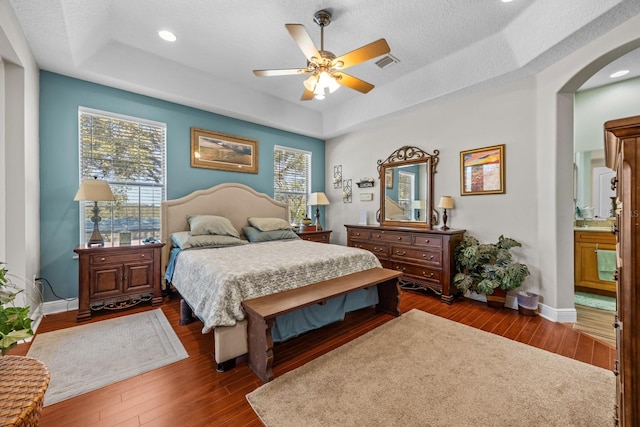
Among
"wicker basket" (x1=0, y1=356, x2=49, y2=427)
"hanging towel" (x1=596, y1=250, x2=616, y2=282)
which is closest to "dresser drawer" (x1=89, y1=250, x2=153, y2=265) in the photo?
"wicker basket" (x1=0, y1=356, x2=49, y2=427)

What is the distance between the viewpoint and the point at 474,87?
3.45 meters

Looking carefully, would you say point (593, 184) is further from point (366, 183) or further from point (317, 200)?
point (317, 200)

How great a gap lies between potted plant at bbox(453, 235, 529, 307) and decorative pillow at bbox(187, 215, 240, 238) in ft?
10.4

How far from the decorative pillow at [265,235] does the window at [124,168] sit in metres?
1.30

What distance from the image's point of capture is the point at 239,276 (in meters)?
2.14

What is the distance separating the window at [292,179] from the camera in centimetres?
521

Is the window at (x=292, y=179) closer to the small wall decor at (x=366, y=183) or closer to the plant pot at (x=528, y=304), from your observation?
the small wall decor at (x=366, y=183)

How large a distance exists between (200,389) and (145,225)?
9.08 feet

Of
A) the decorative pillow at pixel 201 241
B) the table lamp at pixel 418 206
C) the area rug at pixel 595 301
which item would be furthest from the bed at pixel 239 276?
the area rug at pixel 595 301

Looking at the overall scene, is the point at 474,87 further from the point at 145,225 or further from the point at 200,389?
the point at 145,225

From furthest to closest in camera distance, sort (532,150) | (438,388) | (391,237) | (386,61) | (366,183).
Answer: (366,183) < (391,237) < (386,61) < (532,150) < (438,388)

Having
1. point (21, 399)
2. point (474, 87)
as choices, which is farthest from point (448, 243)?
point (21, 399)

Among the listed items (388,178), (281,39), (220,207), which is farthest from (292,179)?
(281,39)

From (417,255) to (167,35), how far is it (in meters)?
4.23
